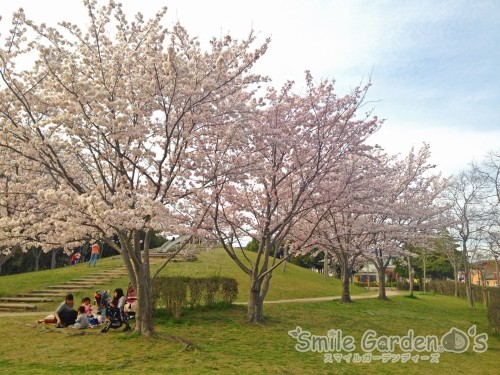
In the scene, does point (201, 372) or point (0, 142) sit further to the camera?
point (0, 142)

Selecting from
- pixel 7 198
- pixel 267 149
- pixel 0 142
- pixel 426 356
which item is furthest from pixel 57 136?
pixel 426 356

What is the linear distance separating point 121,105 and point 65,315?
6.18 meters

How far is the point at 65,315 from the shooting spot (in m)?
11.2

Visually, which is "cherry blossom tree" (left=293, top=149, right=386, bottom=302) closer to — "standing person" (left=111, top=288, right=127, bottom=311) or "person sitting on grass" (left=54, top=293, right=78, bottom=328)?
"standing person" (left=111, top=288, right=127, bottom=311)

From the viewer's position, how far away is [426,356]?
1028 cm

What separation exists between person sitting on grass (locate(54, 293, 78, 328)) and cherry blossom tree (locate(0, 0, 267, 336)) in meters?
2.02

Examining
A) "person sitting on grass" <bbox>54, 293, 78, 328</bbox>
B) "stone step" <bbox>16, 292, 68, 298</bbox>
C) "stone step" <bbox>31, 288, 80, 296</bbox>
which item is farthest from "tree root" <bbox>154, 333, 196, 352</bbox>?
"stone step" <bbox>31, 288, 80, 296</bbox>

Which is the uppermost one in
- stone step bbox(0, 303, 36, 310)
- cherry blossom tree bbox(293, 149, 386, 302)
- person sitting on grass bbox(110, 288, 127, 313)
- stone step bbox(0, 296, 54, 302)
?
cherry blossom tree bbox(293, 149, 386, 302)

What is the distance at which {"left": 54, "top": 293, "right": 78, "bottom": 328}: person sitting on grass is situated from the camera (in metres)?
11.1

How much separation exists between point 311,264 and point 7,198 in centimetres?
4977

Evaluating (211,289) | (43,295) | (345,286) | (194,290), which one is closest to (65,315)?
(194,290)

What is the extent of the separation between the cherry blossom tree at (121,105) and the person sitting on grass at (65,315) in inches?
79.5

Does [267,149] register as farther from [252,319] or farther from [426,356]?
[426,356]

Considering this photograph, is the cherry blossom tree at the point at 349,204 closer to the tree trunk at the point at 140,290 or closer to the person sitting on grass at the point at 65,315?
the tree trunk at the point at 140,290
